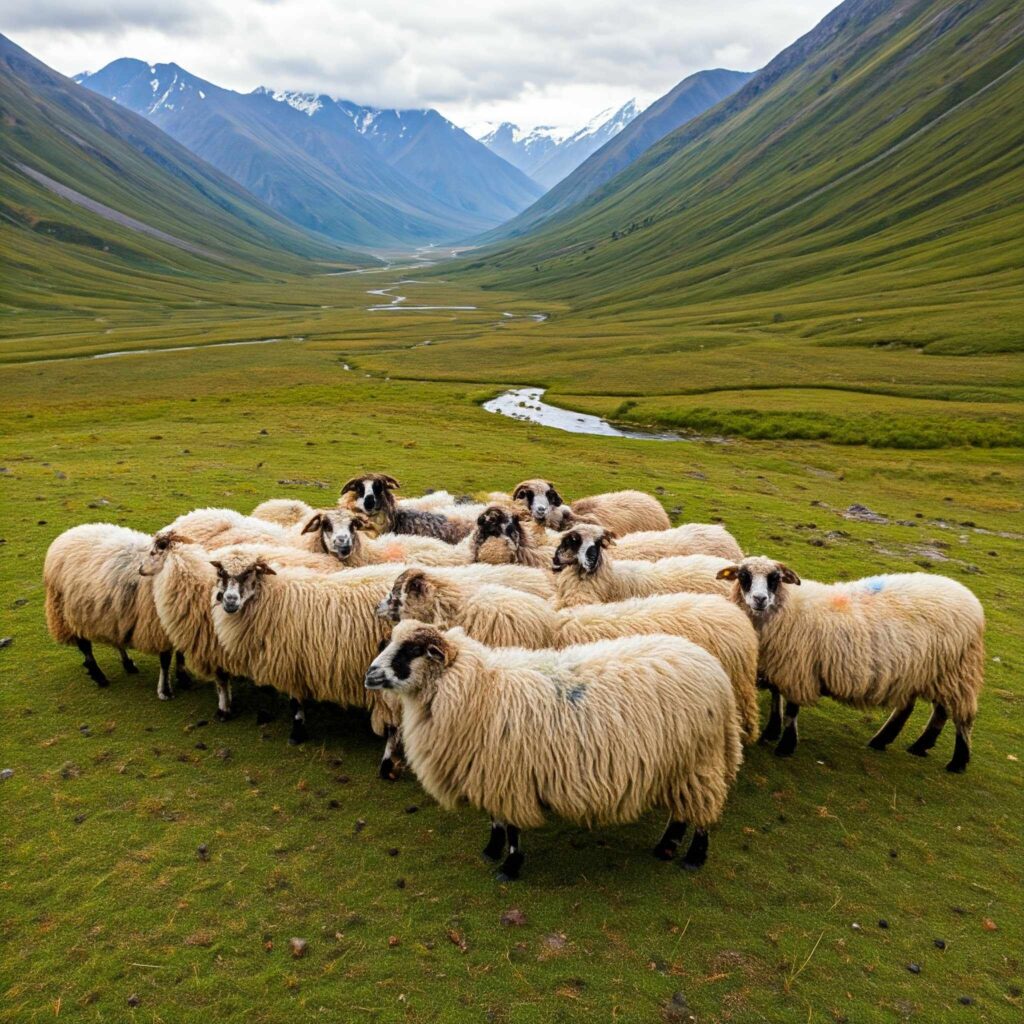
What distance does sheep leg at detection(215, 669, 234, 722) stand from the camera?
9.72 meters

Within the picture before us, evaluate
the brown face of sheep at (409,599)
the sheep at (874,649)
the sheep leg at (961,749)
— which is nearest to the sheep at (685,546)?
the sheep at (874,649)

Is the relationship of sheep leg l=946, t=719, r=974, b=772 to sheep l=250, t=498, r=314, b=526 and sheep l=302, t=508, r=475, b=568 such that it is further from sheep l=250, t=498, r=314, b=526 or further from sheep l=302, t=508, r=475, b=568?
sheep l=250, t=498, r=314, b=526

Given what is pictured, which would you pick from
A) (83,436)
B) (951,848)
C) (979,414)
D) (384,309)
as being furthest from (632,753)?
(384,309)

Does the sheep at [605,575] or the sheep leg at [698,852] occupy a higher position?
the sheep at [605,575]

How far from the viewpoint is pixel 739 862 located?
723 centimetres

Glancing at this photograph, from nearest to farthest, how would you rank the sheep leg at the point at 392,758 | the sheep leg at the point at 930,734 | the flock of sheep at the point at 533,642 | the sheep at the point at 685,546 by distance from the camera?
1. the flock of sheep at the point at 533,642
2. the sheep leg at the point at 392,758
3. the sheep leg at the point at 930,734
4. the sheep at the point at 685,546

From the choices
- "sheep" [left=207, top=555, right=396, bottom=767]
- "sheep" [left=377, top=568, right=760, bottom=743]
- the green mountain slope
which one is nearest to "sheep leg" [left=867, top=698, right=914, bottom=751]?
"sheep" [left=377, top=568, right=760, bottom=743]

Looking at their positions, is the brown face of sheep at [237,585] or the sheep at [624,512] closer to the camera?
the brown face of sheep at [237,585]

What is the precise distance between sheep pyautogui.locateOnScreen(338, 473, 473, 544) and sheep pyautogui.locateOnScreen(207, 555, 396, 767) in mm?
4137

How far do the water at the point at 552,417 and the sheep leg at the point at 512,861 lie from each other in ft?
Answer: 114

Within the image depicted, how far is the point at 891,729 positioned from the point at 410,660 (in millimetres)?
7386

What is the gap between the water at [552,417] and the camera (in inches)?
1711

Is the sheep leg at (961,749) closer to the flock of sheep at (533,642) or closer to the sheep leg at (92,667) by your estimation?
the flock of sheep at (533,642)

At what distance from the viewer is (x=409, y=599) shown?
344 inches
